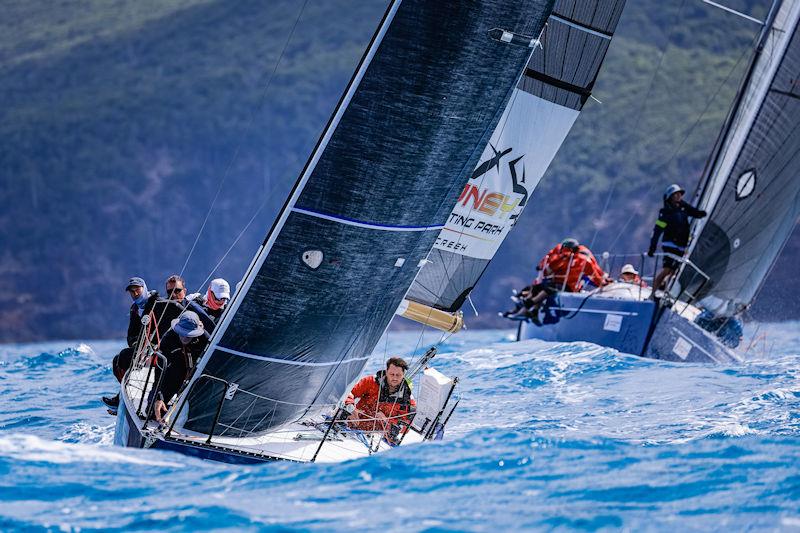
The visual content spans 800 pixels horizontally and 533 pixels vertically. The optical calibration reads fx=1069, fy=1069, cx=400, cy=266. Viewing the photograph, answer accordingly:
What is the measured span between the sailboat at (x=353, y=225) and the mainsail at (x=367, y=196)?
10mm

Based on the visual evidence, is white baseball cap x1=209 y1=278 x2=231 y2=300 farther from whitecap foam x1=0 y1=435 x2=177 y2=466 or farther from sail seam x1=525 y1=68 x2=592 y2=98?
sail seam x1=525 y1=68 x2=592 y2=98

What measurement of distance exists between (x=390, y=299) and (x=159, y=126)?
42613 millimetres

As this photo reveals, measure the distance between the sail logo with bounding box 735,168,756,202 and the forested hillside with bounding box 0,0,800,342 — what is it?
26.4m

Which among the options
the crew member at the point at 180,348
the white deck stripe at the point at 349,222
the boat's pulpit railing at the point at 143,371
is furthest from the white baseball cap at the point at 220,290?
the white deck stripe at the point at 349,222

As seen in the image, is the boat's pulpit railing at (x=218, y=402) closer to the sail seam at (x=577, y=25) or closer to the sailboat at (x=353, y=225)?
the sailboat at (x=353, y=225)

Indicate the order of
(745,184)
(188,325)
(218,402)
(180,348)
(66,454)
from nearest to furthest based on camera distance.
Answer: (66,454) < (218,402) < (188,325) < (180,348) < (745,184)

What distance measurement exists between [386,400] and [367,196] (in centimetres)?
202

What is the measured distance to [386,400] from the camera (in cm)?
911

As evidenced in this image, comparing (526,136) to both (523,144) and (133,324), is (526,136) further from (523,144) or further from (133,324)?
(133,324)

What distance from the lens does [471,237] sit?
487 inches

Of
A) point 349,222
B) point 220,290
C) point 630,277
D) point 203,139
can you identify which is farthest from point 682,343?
point 203,139

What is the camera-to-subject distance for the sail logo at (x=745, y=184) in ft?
50.3

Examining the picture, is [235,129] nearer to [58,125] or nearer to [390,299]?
[58,125]

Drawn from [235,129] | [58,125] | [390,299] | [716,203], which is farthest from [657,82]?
[390,299]
